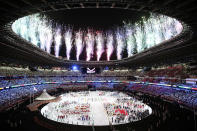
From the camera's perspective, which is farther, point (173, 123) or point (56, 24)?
point (56, 24)

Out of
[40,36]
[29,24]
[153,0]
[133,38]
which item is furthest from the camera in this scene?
[133,38]

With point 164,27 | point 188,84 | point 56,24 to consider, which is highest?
point 56,24

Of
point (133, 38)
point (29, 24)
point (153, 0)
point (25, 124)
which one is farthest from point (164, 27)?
point (25, 124)

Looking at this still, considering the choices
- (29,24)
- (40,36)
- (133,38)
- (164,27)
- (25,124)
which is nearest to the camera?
(25,124)

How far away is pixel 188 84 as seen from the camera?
1414 inches

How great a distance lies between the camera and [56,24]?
35.2 m

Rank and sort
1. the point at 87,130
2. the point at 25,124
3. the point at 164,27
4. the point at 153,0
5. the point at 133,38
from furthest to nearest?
the point at 133,38
the point at 164,27
the point at 25,124
the point at 87,130
the point at 153,0

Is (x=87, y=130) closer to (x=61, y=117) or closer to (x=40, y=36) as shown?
(x=61, y=117)

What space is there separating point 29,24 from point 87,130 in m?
20.9

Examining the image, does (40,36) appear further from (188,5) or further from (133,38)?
(188,5)

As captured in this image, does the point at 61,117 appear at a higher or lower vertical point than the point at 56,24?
lower

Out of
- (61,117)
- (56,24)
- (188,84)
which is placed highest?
(56,24)

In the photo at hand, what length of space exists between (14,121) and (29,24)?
16.7 meters

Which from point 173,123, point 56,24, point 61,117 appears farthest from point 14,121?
point 173,123
